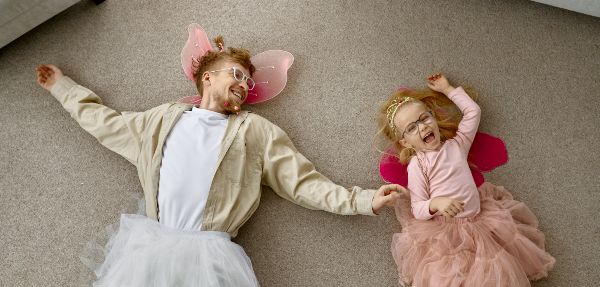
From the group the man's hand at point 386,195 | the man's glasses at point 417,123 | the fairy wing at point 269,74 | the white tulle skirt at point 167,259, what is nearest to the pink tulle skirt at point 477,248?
the man's hand at point 386,195

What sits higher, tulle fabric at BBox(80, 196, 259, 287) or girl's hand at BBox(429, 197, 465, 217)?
girl's hand at BBox(429, 197, 465, 217)

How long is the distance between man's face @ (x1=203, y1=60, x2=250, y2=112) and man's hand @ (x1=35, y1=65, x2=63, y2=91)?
1.86 ft

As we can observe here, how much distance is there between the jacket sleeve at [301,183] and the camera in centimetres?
146

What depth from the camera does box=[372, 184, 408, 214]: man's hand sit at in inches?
55.2

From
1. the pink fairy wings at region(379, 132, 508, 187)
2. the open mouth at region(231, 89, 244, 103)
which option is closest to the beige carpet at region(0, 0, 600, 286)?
the pink fairy wings at region(379, 132, 508, 187)

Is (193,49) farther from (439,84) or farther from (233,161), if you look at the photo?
(439,84)

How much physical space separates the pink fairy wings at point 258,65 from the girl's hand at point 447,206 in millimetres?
675

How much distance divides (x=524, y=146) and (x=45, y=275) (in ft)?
5.48

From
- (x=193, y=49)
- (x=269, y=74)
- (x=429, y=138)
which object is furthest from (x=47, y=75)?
(x=429, y=138)

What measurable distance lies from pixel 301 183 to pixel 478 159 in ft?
2.02

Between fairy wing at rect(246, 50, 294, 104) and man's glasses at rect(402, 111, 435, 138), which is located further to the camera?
fairy wing at rect(246, 50, 294, 104)

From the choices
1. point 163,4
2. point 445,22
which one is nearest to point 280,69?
point 163,4

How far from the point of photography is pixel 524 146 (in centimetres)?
165

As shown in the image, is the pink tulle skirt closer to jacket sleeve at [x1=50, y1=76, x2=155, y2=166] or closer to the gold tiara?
the gold tiara
